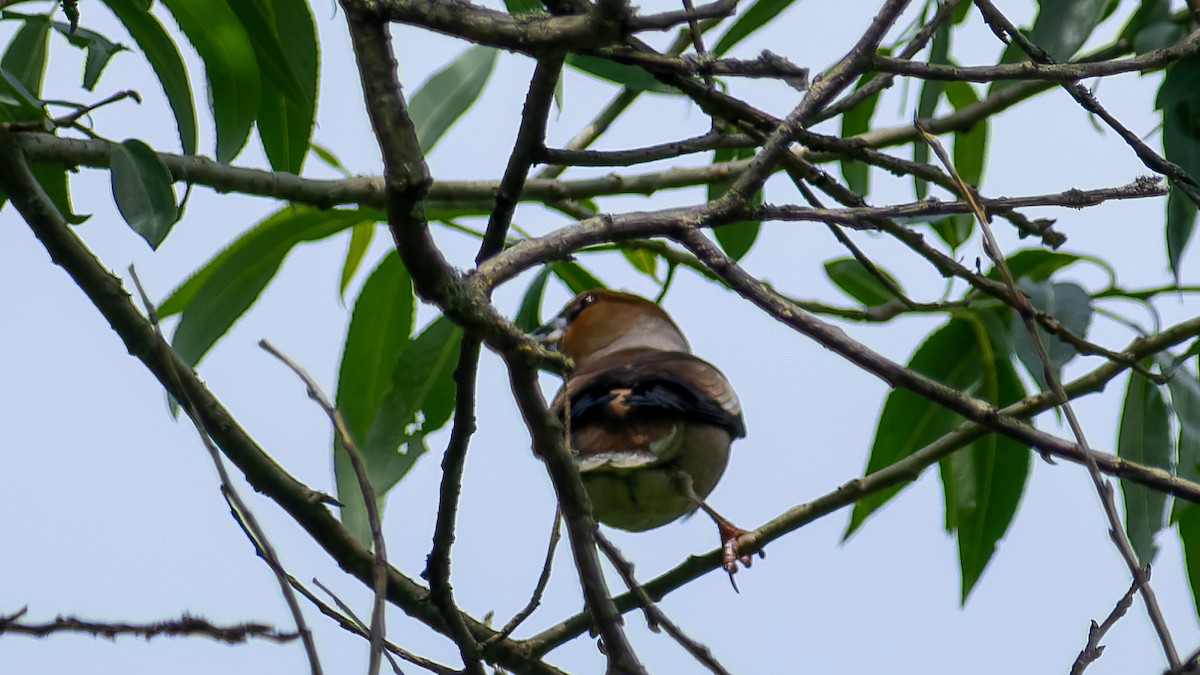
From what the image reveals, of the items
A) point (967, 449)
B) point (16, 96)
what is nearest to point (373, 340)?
point (16, 96)

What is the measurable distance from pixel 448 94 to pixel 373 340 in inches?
37.4

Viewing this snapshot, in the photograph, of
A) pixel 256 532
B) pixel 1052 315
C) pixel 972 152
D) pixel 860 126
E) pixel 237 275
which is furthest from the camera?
pixel 972 152

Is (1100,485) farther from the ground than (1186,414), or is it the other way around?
(1186,414)

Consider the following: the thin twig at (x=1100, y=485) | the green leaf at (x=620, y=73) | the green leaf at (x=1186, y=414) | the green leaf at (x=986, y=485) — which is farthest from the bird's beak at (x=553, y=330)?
the thin twig at (x=1100, y=485)

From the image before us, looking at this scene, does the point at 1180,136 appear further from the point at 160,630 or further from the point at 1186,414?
the point at 160,630

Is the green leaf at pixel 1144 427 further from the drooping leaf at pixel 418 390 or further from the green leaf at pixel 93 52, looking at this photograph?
the green leaf at pixel 93 52

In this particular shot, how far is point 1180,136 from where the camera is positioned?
317 centimetres

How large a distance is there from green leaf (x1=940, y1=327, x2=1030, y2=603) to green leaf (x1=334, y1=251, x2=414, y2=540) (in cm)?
209

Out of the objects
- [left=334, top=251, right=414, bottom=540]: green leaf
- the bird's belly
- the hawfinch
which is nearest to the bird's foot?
the hawfinch

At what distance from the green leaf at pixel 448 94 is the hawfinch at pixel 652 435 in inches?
39.9

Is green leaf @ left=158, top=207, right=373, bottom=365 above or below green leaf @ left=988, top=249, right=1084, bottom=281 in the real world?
above

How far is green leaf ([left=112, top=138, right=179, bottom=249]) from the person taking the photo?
282cm

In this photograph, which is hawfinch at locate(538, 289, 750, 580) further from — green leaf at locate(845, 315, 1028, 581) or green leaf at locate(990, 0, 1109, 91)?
green leaf at locate(990, 0, 1109, 91)

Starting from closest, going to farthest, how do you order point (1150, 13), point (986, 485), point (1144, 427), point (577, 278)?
1. point (1150, 13)
2. point (1144, 427)
3. point (986, 485)
4. point (577, 278)
